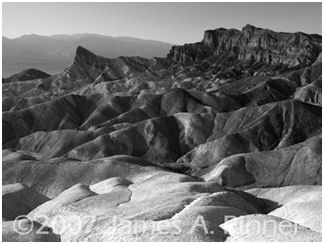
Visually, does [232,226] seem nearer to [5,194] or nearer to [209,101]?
[5,194]

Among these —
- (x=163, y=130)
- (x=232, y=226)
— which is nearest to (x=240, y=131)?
(x=163, y=130)

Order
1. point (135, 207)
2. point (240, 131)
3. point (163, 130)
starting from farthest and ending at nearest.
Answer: point (163, 130) → point (240, 131) → point (135, 207)

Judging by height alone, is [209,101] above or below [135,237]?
below

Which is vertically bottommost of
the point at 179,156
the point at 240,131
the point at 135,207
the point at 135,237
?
the point at 179,156

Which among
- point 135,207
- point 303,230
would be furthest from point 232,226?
point 135,207

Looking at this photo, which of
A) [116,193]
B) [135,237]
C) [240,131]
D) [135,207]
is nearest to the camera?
[135,237]

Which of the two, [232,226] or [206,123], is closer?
[232,226]

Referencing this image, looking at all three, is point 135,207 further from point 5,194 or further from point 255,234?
point 5,194
